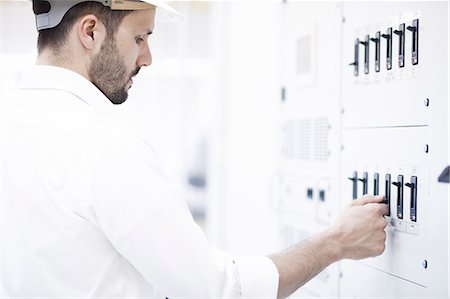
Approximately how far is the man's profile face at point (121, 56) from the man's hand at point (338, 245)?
0.59 m

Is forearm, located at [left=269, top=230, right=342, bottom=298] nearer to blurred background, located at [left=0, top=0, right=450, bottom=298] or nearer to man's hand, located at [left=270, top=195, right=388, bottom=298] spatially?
man's hand, located at [left=270, top=195, right=388, bottom=298]

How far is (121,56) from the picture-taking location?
1484 millimetres

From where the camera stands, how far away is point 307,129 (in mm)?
2496

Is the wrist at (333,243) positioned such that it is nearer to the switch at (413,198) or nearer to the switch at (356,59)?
the switch at (413,198)

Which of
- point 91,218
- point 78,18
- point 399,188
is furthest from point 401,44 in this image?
point 91,218

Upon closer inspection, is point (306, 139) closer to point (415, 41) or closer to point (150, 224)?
point (415, 41)

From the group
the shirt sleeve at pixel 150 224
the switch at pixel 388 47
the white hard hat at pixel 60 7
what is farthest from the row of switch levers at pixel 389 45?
the shirt sleeve at pixel 150 224

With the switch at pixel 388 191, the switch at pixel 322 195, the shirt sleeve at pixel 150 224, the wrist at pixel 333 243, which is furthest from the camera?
the switch at pixel 322 195

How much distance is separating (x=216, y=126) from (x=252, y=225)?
63 cm

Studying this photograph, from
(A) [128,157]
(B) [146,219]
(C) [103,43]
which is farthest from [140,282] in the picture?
(C) [103,43]

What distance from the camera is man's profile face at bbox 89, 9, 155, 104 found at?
1.46 metres

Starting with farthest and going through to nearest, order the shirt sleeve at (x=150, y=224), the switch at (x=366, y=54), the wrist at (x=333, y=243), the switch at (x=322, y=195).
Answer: the switch at (x=322, y=195) → the switch at (x=366, y=54) → the wrist at (x=333, y=243) → the shirt sleeve at (x=150, y=224)

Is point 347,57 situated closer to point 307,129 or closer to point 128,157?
point 307,129

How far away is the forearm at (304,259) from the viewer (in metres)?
1.45
